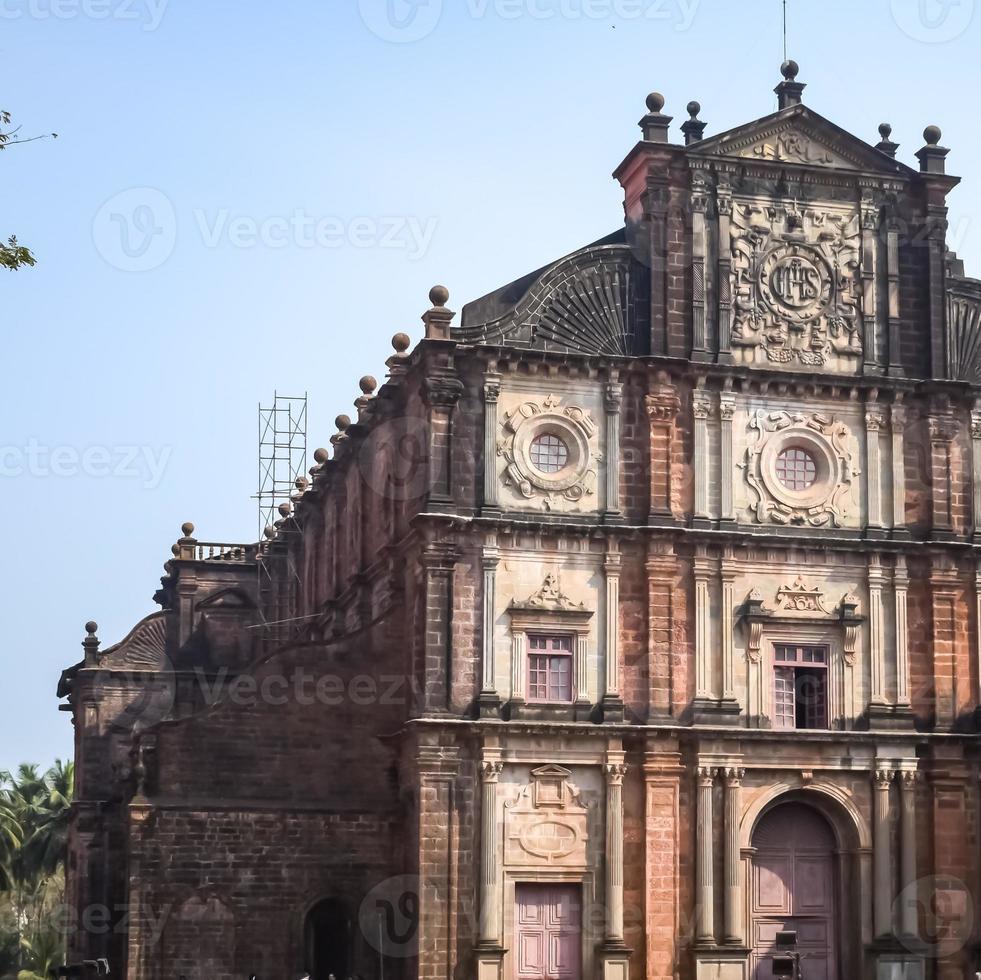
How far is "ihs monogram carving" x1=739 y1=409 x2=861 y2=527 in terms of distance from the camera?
1623 inches

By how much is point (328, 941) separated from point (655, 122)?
1859 centimetres

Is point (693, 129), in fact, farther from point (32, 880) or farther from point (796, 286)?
point (32, 880)

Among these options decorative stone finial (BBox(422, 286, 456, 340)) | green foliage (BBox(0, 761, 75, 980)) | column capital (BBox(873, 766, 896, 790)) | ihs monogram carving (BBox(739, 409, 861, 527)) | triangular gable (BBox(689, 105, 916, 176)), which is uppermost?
triangular gable (BBox(689, 105, 916, 176))

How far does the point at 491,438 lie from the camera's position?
39.9 m

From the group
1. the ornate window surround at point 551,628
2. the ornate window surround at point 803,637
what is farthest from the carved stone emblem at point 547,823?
the ornate window surround at point 803,637

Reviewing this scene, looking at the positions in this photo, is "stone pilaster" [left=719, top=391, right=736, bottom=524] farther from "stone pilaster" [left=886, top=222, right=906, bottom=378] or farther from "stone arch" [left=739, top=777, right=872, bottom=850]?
"stone arch" [left=739, top=777, right=872, bottom=850]

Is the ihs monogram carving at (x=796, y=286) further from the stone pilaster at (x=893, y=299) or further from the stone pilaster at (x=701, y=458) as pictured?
the stone pilaster at (x=701, y=458)

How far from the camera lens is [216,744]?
1571 inches

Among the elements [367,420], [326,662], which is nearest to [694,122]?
[367,420]

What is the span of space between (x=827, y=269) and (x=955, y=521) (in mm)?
6072

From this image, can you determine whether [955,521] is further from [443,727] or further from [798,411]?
[443,727]

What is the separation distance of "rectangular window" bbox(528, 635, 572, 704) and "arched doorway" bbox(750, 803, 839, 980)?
5121 mm

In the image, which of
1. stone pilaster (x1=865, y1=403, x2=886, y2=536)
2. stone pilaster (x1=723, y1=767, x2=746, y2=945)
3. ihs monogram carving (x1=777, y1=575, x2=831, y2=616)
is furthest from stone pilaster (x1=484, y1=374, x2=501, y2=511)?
stone pilaster (x1=865, y1=403, x2=886, y2=536)

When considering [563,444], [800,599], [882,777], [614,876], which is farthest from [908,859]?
[563,444]
